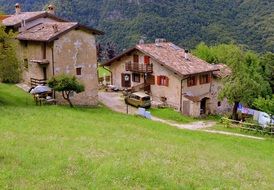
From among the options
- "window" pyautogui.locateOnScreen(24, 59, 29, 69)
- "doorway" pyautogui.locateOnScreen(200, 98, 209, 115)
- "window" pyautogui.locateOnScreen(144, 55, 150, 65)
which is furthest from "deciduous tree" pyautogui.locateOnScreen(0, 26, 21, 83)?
"doorway" pyautogui.locateOnScreen(200, 98, 209, 115)

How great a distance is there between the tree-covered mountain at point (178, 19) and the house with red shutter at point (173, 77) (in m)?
56.9

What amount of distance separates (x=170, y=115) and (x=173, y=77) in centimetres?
603

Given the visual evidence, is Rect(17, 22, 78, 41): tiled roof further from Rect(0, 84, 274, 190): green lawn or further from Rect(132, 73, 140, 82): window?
Rect(132, 73, 140, 82): window

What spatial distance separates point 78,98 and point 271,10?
4721 inches

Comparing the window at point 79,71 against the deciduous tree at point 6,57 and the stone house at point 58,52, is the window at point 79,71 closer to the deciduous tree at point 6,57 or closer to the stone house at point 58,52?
the stone house at point 58,52

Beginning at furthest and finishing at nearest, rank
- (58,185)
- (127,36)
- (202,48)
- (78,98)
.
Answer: (127,36)
(202,48)
(78,98)
(58,185)

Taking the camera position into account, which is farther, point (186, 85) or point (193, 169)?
point (186, 85)

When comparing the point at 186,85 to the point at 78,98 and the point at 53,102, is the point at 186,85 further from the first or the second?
the point at 53,102

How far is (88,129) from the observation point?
30953mm

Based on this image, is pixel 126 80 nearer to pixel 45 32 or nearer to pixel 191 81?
pixel 191 81

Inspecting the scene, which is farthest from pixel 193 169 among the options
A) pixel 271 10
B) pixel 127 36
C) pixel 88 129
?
pixel 271 10

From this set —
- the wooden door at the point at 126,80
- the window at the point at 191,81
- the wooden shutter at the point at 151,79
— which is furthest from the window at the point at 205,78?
the wooden door at the point at 126,80

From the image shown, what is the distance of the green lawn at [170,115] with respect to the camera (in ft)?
155

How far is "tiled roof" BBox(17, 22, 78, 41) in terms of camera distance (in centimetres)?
4459
